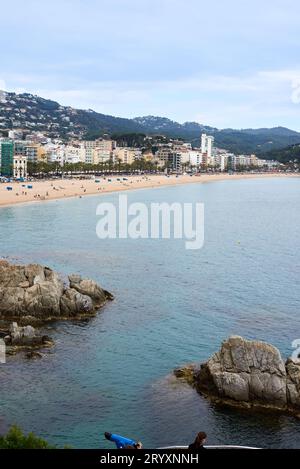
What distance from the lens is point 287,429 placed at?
1568cm

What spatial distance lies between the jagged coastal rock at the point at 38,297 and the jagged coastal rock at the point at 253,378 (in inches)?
348

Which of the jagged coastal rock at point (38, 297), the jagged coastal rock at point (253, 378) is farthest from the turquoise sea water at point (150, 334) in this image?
the jagged coastal rock at point (38, 297)

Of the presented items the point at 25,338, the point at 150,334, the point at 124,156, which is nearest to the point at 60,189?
the point at 150,334

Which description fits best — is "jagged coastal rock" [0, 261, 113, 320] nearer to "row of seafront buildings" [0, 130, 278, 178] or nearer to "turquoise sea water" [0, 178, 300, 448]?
"turquoise sea water" [0, 178, 300, 448]

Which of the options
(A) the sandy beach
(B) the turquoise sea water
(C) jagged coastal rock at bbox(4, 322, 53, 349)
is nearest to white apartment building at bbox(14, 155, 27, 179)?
(A) the sandy beach

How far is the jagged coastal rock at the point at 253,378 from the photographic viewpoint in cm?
1704

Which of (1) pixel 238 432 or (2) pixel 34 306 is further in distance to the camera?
(2) pixel 34 306

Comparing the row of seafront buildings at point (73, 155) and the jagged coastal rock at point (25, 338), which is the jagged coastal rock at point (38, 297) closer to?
the jagged coastal rock at point (25, 338)

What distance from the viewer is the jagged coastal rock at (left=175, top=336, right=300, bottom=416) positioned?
17036 millimetres

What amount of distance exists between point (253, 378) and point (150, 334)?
684cm

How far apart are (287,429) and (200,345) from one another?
678 cm
